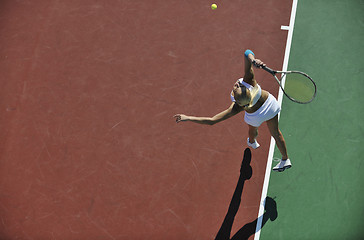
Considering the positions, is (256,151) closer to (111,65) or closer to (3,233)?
(111,65)

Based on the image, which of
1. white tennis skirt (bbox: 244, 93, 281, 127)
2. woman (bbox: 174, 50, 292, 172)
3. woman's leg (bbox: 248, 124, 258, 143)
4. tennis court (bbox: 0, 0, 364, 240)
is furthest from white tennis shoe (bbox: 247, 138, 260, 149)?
white tennis skirt (bbox: 244, 93, 281, 127)

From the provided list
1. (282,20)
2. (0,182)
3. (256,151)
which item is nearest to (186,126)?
(256,151)

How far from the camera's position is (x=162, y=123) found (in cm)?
614

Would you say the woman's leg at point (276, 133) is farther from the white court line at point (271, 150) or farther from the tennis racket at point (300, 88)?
the tennis racket at point (300, 88)

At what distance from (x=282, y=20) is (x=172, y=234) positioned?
4.96 m

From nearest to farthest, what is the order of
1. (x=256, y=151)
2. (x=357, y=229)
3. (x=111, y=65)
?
1. (x=357, y=229)
2. (x=256, y=151)
3. (x=111, y=65)

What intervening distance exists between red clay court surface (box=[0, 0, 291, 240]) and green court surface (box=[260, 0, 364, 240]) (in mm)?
469

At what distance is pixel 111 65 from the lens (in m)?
6.61

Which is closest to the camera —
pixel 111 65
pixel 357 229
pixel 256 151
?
pixel 357 229

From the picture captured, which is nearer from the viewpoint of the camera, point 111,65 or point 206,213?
point 206,213

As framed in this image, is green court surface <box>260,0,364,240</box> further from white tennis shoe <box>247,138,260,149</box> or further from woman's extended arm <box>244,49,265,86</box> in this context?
woman's extended arm <box>244,49,265,86</box>

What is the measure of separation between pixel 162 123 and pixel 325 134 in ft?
10.3

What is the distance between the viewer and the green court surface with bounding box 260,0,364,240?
543cm

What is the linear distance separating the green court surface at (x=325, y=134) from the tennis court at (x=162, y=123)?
0.02 m
